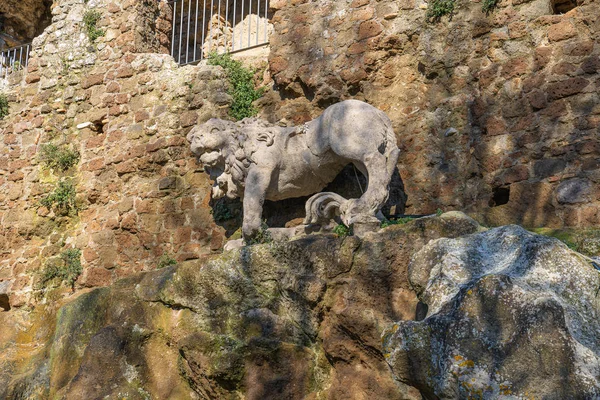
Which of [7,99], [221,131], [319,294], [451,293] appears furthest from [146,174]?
Result: [451,293]

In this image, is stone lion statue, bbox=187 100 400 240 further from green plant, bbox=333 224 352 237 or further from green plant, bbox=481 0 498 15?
green plant, bbox=481 0 498 15

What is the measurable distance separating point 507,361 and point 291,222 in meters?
3.66

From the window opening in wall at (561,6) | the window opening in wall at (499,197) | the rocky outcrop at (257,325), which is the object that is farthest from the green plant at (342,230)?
the window opening in wall at (561,6)

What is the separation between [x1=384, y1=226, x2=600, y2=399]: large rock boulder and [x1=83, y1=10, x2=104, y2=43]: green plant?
634 centimetres

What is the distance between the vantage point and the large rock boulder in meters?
2.38

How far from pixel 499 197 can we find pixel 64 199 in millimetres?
4683

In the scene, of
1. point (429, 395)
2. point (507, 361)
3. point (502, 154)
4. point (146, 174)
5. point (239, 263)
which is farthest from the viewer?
point (146, 174)

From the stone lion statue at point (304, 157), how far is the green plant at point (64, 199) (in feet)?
7.89

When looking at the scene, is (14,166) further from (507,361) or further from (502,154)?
(507,361)

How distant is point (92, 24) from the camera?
8188mm

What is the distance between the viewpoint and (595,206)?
15.5 ft

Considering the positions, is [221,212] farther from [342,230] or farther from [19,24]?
[19,24]

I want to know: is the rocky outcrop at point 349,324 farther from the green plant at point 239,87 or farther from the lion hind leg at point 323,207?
the green plant at point 239,87

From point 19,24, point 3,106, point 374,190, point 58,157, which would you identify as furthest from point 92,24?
point 374,190
